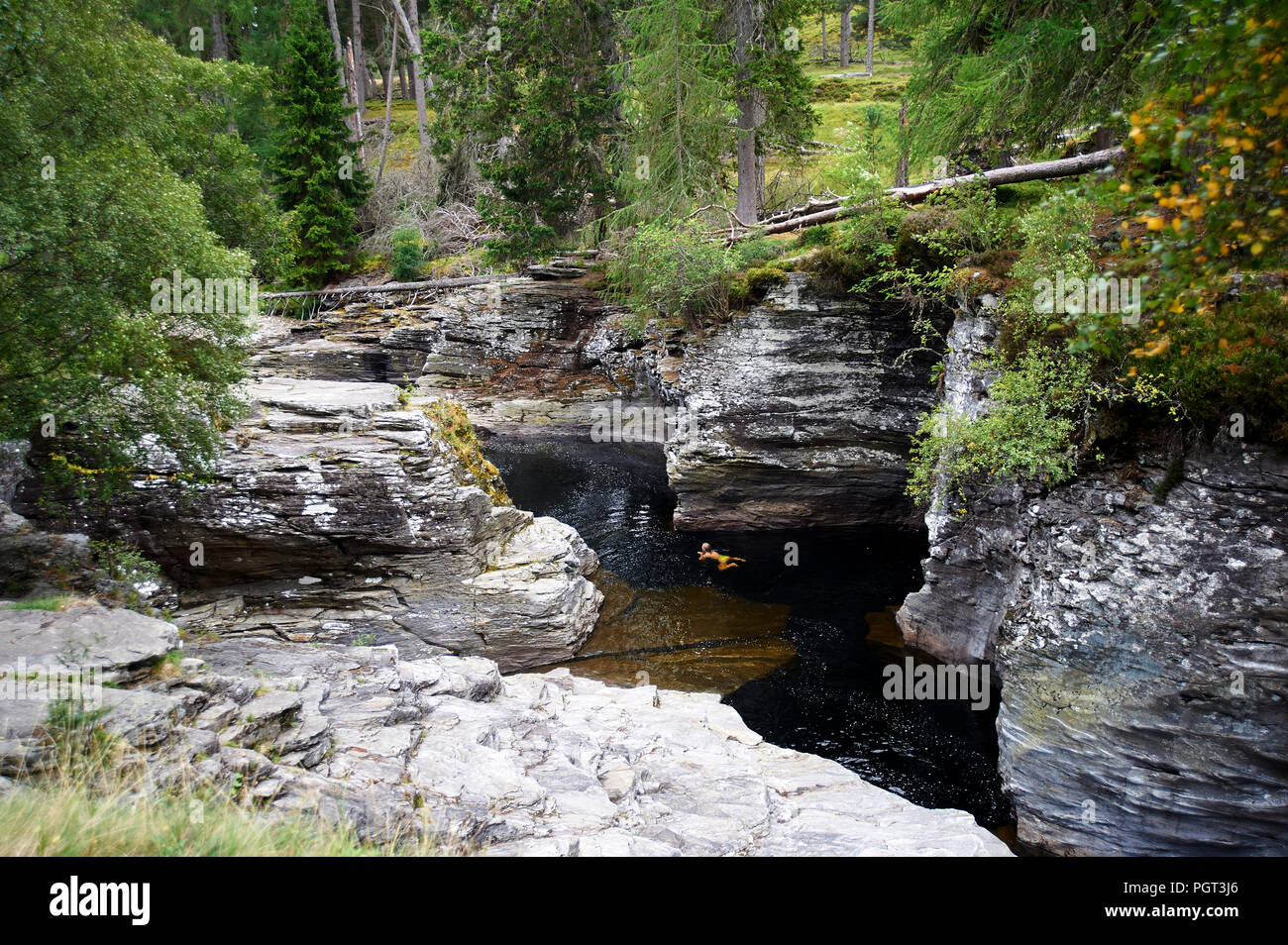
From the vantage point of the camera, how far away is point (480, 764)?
7.65 meters

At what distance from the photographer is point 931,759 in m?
11.5

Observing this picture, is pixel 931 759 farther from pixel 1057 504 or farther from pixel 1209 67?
pixel 1209 67

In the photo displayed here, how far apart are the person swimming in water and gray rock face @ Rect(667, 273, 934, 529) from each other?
82.6 inches

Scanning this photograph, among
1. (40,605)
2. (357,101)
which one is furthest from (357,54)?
(40,605)

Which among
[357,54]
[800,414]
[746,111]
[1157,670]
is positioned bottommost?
[1157,670]

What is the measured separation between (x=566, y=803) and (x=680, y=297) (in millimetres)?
15745

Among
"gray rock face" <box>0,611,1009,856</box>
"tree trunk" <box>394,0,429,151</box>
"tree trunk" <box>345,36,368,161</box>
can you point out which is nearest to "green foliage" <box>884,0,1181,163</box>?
"gray rock face" <box>0,611,1009,856</box>

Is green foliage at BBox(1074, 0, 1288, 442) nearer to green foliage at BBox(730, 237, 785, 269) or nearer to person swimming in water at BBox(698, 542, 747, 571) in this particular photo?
green foliage at BBox(730, 237, 785, 269)

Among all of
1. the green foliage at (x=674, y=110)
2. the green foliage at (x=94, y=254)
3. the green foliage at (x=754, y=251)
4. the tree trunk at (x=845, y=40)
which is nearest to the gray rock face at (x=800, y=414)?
the green foliage at (x=754, y=251)

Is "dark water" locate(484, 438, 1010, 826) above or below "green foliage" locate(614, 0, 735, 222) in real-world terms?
below

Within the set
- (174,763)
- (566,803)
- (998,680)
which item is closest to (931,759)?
(998,680)

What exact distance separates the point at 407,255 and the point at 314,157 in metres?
5.52

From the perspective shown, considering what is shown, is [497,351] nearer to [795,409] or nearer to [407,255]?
[407,255]

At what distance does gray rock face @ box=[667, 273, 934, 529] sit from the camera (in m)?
19.2
